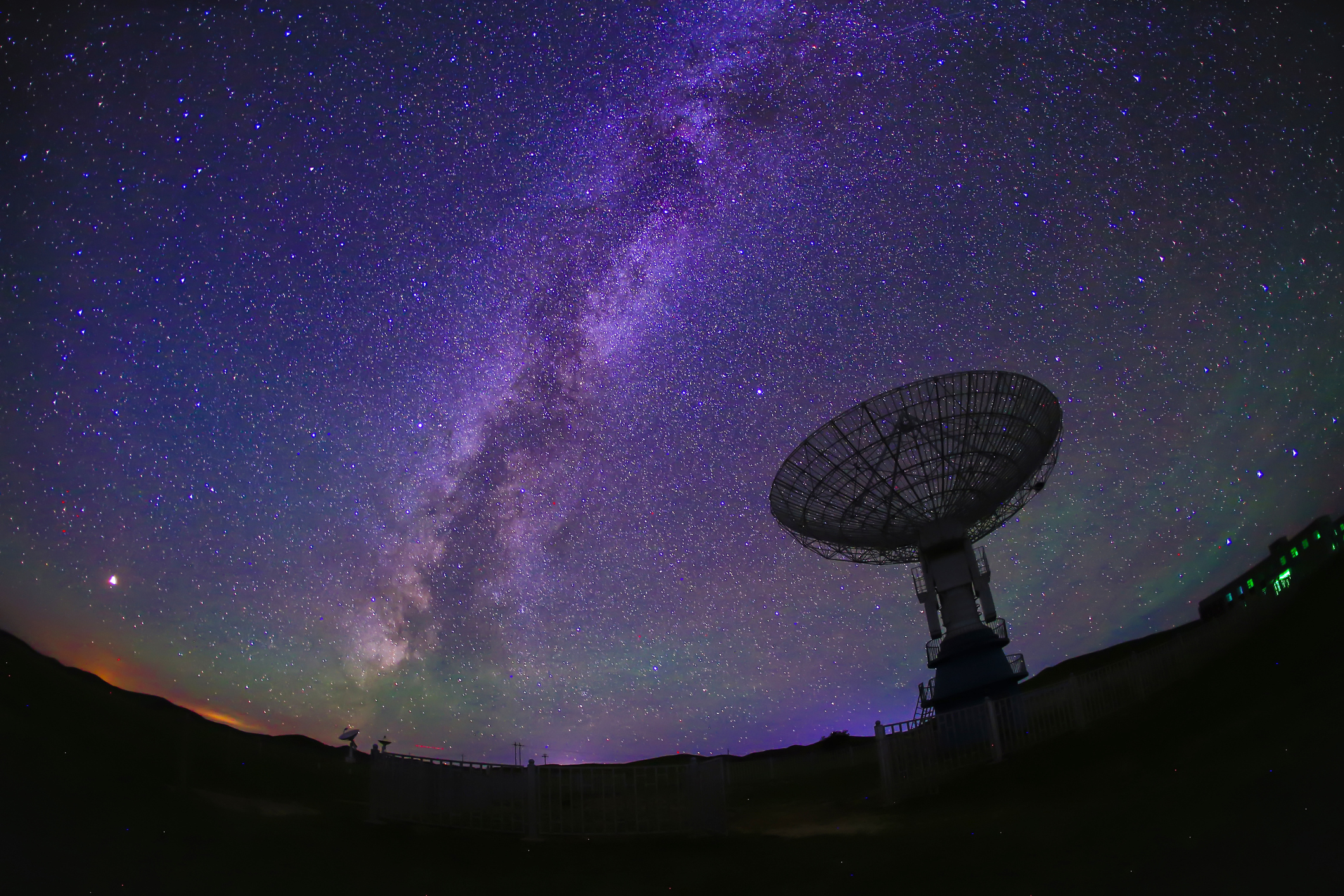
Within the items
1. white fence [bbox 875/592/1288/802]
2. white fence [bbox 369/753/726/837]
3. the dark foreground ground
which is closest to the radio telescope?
white fence [bbox 875/592/1288/802]

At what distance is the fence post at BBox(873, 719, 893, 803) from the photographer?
16.0 m

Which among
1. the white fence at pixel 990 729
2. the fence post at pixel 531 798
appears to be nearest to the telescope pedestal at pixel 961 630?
the white fence at pixel 990 729

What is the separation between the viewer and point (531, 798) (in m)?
11.9

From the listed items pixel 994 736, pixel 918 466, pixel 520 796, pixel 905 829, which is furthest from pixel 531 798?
pixel 918 466

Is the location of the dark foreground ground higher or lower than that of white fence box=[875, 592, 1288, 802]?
lower

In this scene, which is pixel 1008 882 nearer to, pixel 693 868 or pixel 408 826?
pixel 693 868

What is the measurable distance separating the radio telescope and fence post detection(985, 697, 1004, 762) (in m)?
5.75

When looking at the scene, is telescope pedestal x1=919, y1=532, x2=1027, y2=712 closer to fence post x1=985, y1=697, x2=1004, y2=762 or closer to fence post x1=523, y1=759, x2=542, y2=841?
fence post x1=985, y1=697, x2=1004, y2=762

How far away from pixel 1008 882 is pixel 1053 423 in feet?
52.6

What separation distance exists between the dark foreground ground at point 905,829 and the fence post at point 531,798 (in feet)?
0.82

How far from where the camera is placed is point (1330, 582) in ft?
63.3

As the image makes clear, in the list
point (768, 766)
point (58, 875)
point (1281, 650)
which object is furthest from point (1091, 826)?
point (768, 766)

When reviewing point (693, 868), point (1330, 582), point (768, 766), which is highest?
point (1330, 582)

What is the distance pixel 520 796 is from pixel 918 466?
15580 millimetres
